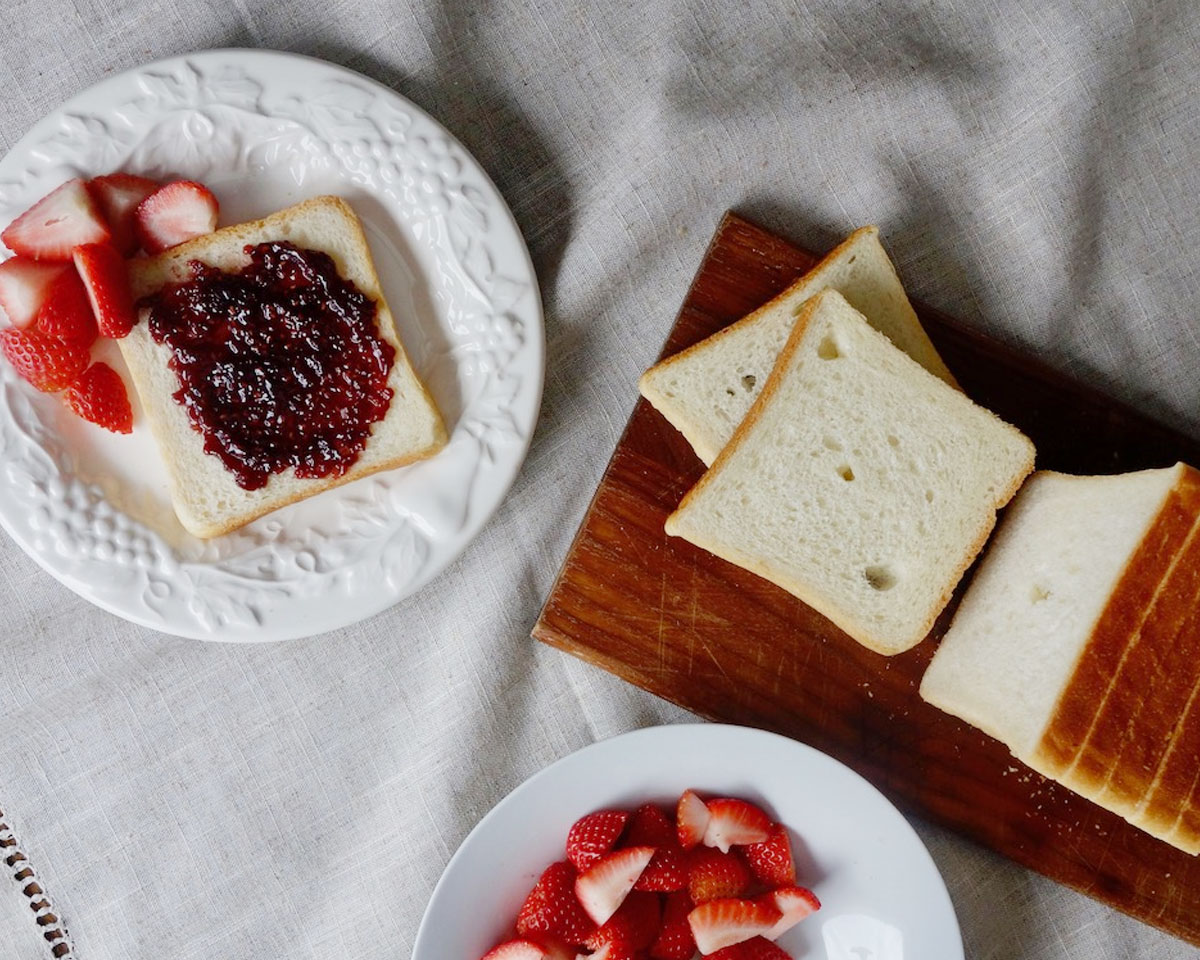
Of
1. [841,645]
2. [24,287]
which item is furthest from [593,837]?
[24,287]

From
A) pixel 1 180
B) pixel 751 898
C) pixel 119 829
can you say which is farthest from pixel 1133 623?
pixel 1 180

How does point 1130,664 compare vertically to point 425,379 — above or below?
below

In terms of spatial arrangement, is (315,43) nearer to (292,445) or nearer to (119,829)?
(292,445)

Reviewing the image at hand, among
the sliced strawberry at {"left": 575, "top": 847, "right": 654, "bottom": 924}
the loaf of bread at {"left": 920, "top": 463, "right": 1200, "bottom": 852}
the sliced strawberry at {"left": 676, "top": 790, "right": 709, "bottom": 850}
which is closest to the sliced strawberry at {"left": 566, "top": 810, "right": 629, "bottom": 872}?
the sliced strawberry at {"left": 575, "top": 847, "right": 654, "bottom": 924}

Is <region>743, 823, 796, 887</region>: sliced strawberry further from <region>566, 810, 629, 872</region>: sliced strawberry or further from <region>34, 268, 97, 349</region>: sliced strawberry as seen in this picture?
<region>34, 268, 97, 349</region>: sliced strawberry

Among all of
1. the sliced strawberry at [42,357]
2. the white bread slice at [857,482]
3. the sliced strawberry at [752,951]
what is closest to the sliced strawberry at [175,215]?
the sliced strawberry at [42,357]

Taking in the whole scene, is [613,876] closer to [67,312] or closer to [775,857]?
[775,857]
